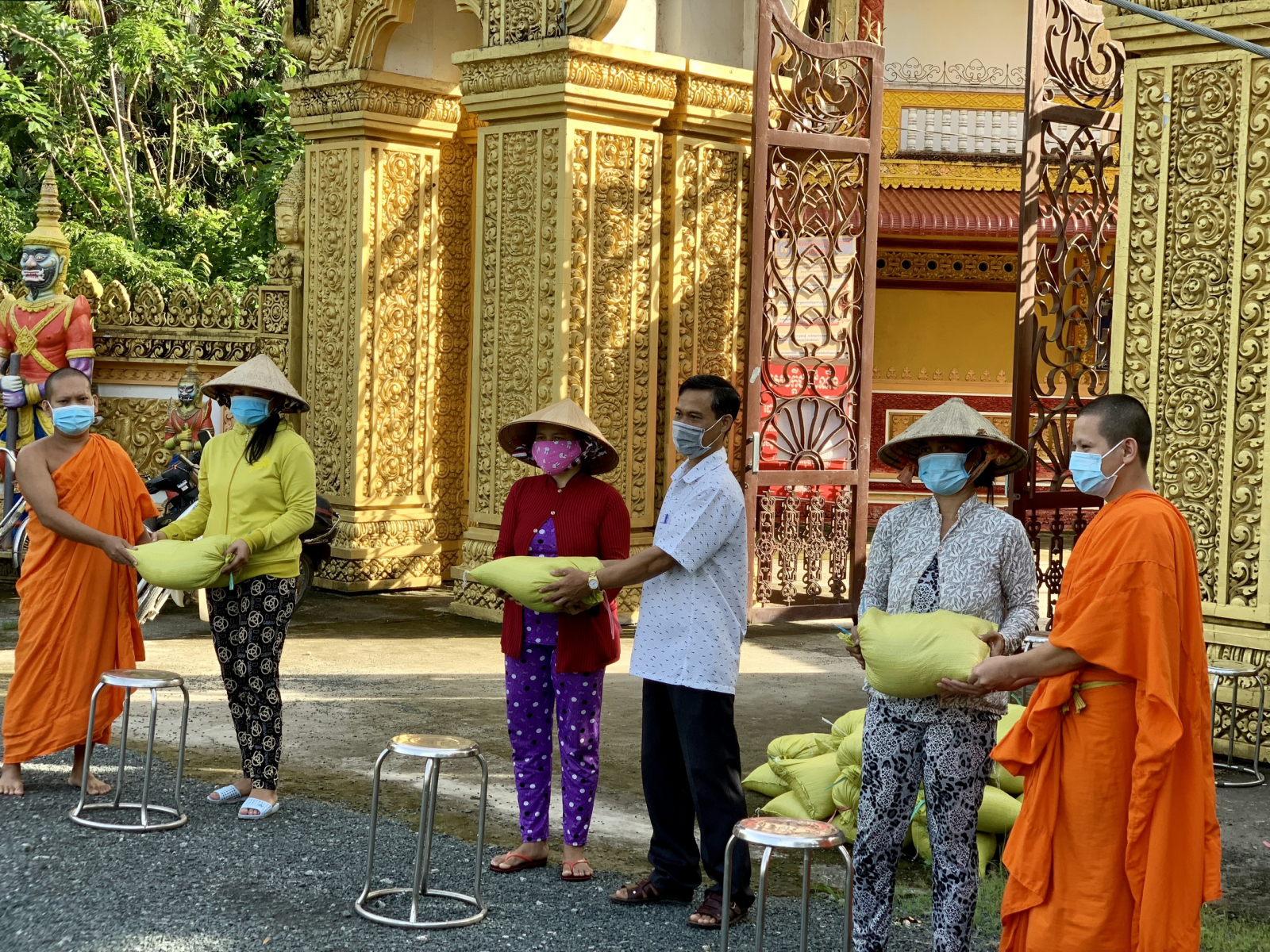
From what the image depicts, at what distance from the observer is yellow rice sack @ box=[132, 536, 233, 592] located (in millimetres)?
4953

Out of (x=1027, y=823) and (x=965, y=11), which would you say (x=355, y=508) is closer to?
(x=1027, y=823)

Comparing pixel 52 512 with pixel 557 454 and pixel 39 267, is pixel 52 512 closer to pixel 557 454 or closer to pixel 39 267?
pixel 557 454

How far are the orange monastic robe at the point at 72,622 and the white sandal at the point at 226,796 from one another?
484 mm

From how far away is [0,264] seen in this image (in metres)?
15.6

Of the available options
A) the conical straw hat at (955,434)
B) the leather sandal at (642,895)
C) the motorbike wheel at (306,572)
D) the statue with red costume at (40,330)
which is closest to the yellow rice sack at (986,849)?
the leather sandal at (642,895)

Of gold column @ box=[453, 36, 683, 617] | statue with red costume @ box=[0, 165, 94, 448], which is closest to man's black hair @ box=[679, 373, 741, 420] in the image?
gold column @ box=[453, 36, 683, 617]

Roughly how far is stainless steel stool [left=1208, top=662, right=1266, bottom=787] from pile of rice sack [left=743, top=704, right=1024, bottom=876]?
2.99 feet

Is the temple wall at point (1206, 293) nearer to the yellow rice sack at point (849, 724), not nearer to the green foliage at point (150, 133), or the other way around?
the yellow rice sack at point (849, 724)

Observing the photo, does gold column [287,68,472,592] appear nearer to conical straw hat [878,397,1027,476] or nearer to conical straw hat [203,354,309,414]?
conical straw hat [203,354,309,414]

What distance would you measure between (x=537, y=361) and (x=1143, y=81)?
3700 mm

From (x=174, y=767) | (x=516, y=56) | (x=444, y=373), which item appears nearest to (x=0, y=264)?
(x=444, y=373)

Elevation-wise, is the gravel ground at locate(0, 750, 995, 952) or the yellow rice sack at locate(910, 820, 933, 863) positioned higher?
the yellow rice sack at locate(910, 820, 933, 863)

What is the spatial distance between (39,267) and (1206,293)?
289 inches

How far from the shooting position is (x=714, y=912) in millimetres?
4195
